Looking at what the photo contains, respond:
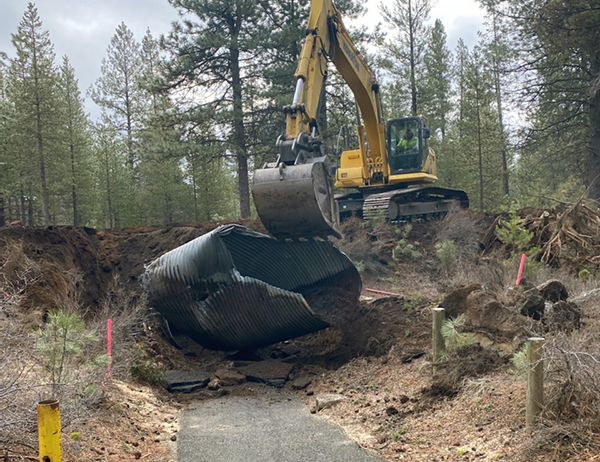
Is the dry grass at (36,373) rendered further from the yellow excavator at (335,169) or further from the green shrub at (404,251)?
the green shrub at (404,251)

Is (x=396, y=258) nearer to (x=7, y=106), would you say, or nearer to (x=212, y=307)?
(x=212, y=307)

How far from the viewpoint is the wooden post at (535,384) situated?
4.16 meters

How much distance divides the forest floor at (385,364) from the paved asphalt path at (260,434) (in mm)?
180

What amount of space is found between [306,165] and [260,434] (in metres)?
3.68

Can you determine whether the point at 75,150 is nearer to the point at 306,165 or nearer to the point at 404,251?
the point at 404,251

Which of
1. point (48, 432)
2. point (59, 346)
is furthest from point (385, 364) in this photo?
point (48, 432)

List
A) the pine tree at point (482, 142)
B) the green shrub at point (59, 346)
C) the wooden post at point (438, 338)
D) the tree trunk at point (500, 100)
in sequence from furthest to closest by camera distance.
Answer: the pine tree at point (482, 142), the tree trunk at point (500, 100), the wooden post at point (438, 338), the green shrub at point (59, 346)

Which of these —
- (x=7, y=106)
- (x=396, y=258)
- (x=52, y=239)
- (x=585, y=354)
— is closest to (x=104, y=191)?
(x=7, y=106)

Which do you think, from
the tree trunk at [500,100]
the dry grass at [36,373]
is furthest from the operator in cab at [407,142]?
the dry grass at [36,373]

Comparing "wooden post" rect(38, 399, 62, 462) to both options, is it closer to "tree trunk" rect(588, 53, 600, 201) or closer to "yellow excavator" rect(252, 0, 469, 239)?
"yellow excavator" rect(252, 0, 469, 239)

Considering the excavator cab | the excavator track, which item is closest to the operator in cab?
the excavator cab

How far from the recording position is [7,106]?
2492 centimetres

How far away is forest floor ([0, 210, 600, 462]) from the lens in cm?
430

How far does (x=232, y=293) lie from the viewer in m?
8.05
